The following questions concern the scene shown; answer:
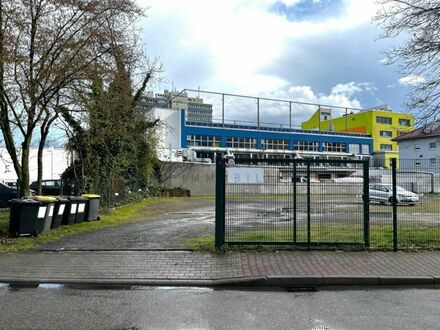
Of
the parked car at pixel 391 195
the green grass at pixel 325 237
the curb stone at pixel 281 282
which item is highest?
the parked car at pixel 391 195

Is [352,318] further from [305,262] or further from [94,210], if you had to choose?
[94,210]

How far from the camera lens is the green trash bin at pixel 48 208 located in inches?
476

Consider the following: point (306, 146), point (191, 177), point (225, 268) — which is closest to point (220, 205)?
point (225, 268)

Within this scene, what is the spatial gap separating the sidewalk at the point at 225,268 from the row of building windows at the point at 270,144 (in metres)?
75.6

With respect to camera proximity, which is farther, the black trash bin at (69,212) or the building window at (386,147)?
the building window at (386,147)

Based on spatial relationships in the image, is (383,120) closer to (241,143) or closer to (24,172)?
(241,143)

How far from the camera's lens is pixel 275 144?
311 ft

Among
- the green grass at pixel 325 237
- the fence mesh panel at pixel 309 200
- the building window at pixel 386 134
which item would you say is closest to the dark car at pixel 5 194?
the green grass at pixel 325 237

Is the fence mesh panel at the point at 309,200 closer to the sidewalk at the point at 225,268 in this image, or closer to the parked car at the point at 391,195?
the parked car at the point at 391,195

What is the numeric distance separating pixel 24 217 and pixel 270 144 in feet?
277

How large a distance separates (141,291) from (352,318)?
321 centimetres

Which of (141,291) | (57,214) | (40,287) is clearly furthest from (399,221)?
(57,214)

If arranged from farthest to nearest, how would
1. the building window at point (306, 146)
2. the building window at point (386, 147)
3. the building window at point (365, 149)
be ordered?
the building window at point (386, 147) → the building window at point (365, 149) → the building window at point (306, 146)

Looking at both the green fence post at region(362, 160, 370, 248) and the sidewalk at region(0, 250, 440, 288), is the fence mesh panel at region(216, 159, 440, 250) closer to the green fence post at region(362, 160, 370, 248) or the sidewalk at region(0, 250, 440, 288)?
the green fence post at region(362, 160, 370, 248)
